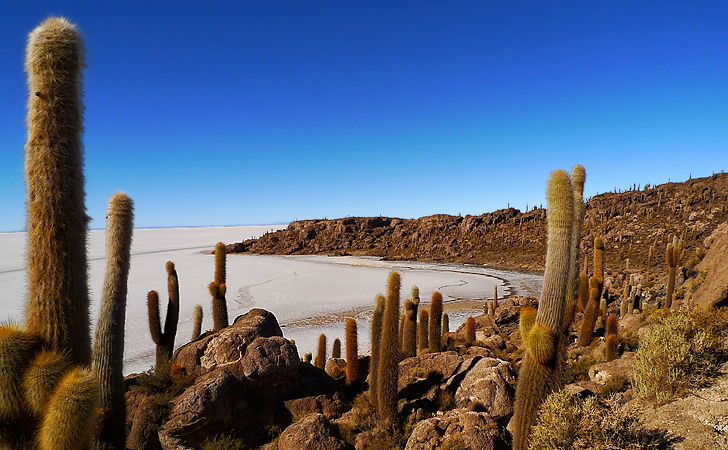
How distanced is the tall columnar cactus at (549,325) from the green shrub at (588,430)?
288 mm

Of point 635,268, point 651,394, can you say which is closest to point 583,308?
point 651,394

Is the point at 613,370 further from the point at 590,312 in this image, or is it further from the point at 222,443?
the point at 222,443

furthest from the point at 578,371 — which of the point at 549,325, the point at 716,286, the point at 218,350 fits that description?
the point at 218,350

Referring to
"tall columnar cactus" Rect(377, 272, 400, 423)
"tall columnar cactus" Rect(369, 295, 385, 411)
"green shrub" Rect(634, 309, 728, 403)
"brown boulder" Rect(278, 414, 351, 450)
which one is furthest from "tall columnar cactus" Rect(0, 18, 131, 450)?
"green shrub" Rect(634, 309, 728, 403)

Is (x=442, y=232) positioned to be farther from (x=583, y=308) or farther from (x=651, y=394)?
(x=651, y=394)

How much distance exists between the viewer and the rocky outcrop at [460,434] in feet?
17.8

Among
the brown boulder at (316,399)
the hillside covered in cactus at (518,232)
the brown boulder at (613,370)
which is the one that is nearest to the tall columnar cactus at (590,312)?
the brown boulder at (613,370)

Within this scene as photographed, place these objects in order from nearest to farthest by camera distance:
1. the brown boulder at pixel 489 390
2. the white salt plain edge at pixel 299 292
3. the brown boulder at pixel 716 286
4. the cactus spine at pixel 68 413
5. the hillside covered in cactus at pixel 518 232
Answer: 1. the cactus spine at pixel 68 413
2. the brown boulder at pixel 489 390
3. the brown boulder at pixel 716 286
4. the white salt plain edge at pixel 299 292
5. the hillside covered in cactus at pixel 518 232

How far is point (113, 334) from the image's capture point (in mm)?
4879

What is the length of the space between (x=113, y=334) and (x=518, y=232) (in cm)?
5367

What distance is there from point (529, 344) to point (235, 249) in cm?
6703

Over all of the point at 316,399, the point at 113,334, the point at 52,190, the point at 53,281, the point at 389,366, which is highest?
the point at 52,190

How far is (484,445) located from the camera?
17.8 feet

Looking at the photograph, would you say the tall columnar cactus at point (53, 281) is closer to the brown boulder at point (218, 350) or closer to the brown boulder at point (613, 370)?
the brown boulder at point (218, 350)
